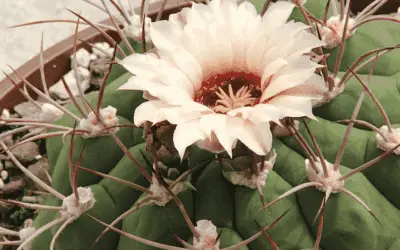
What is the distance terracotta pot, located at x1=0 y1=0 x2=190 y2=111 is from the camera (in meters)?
1.08

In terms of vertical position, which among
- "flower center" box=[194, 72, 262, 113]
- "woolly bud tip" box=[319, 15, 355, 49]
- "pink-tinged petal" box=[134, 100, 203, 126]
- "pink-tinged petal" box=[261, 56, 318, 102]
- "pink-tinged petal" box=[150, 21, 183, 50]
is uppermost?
"pink-tinged petal" box=[150, 21, 183, 50]

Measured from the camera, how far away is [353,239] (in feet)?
1.88

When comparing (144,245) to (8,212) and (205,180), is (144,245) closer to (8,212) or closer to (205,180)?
(205,180)

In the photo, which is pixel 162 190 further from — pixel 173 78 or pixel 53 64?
pixel 53 64

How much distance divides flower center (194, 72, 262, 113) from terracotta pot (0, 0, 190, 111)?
1.73 ft

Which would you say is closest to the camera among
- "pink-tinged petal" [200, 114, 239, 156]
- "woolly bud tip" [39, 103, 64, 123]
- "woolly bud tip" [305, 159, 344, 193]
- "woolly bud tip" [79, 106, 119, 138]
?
"pink-tinged petal" [200, 114, 239, 156]

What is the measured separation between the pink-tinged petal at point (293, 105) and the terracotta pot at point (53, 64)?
2.04 feet

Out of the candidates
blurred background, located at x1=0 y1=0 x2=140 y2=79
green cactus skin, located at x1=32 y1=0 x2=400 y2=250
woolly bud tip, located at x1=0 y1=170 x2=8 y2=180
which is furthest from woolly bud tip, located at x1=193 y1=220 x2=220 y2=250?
blurred background, located at x1=0 y1=0 x2=140 y2=79

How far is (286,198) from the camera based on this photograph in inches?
22.8

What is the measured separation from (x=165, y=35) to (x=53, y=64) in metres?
0.64

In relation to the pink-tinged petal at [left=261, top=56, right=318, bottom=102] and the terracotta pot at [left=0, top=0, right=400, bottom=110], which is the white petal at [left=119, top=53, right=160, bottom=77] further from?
the terracotta pot at [left=0, top=0, right=400, bottom=110]

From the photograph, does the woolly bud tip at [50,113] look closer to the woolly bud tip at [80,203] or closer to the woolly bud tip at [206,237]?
the woolly bud tip at [80,203]

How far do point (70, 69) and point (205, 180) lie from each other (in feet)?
2.10

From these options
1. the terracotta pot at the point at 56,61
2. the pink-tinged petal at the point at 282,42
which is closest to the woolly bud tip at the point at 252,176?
the pink-tinged petal at the point at 282,42
